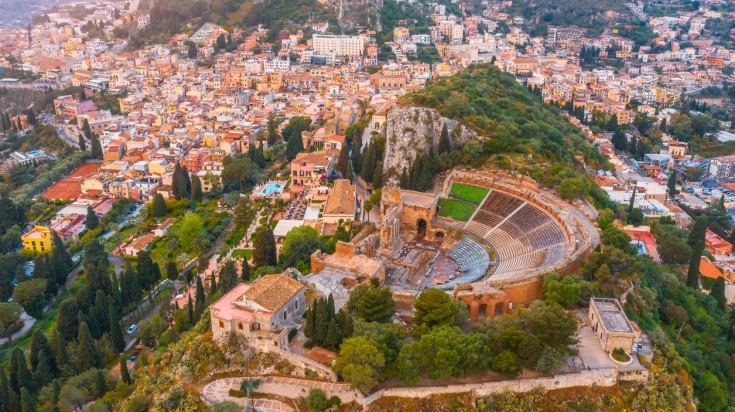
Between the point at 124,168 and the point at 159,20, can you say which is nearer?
the point at 124,168

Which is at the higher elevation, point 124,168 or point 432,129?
point 432,129

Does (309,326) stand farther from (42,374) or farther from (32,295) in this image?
(32,295)

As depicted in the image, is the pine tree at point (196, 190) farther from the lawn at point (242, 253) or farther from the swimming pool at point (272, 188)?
the lawn at point (242, 253)

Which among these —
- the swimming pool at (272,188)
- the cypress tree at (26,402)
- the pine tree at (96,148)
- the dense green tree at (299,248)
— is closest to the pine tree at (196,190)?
the swimming pool at (272,188)

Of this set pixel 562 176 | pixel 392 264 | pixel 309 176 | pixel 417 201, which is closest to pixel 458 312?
pixel 392 264

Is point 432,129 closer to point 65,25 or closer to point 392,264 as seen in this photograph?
point 392,264

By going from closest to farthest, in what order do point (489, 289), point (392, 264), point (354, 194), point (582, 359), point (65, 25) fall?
point (582, 359), point (489, 289), point (392, 264), point (354, 194), point (65, 25)
